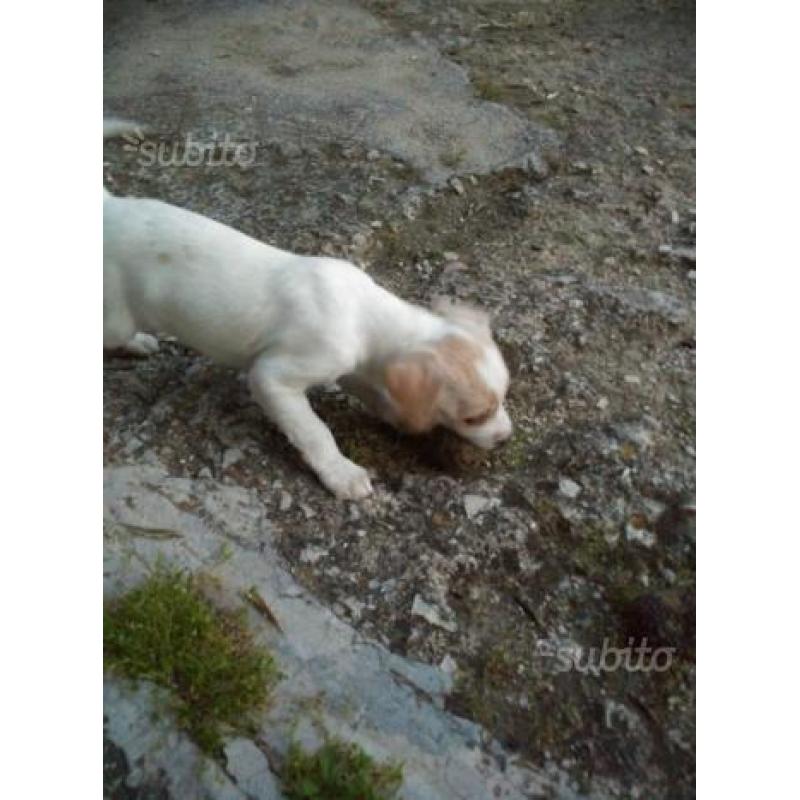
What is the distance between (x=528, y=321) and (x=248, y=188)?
2.24 m

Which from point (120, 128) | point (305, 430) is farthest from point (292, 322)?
point (120, 128)

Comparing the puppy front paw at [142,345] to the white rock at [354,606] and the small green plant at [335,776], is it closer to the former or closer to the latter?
the white rock at [354,606]

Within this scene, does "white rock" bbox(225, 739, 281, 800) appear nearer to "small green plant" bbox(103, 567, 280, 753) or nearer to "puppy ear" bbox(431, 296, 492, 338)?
"small green plant" bbox(103, 567, 280, 753)

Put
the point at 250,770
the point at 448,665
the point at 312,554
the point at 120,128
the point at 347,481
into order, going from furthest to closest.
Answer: the point at 120,128 → the point at 347,481 → the point at 312,554 → the point at 448,665 → the point at 250,770

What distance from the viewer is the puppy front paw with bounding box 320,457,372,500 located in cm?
352

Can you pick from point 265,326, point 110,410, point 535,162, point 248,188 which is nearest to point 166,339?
point 110,410

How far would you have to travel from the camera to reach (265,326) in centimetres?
363

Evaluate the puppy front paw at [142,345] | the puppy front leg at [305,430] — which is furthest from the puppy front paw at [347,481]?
the puppy front paw at [142,345]

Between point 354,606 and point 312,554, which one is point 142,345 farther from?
point 354,606

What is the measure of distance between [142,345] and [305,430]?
124cm

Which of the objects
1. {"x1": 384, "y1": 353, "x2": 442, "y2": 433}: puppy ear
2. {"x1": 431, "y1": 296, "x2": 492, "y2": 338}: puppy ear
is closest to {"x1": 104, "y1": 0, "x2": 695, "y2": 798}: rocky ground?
{"x1": 384, "y1": 353, "x2": 442, "y2": 433}: puppy ear

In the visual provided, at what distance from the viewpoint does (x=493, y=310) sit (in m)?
4.61

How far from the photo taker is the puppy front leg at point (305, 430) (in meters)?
3.54

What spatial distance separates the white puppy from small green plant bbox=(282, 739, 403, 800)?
1.12 metres
